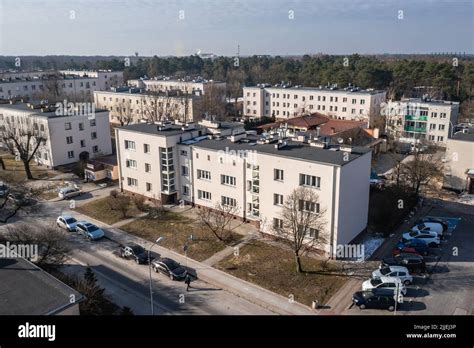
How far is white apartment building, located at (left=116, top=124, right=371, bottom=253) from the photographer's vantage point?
26.5 meters

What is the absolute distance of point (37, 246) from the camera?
23.7 meters

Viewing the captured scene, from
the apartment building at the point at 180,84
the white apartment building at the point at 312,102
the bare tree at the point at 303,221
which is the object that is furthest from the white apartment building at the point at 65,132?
the white apartment building at the point at 312,102

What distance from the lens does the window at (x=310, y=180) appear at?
26.5 metres

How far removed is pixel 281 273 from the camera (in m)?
25.0

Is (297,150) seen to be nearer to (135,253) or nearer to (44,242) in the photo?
(135,253)

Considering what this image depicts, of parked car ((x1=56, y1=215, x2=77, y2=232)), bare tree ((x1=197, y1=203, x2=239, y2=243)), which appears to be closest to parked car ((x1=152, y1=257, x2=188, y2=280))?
bare tree ((x1=197, y1=203, x2=239, y2=243))

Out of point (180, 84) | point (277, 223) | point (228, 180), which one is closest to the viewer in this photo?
point (277, 223)

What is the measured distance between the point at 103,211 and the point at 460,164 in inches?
1426

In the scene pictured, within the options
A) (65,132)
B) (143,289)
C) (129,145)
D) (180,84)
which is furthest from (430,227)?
(180,84)

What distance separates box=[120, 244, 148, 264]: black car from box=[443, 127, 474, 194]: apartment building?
32.4 meters

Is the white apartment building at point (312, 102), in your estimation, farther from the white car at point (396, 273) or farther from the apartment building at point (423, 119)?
the white car at point (396, 273)

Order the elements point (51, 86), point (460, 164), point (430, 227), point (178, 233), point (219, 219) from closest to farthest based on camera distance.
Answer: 1. point (219, 219)
2. point (430, 227)
3. point (178, 233)
4. point (460, 164)
5. point (51, 86)
